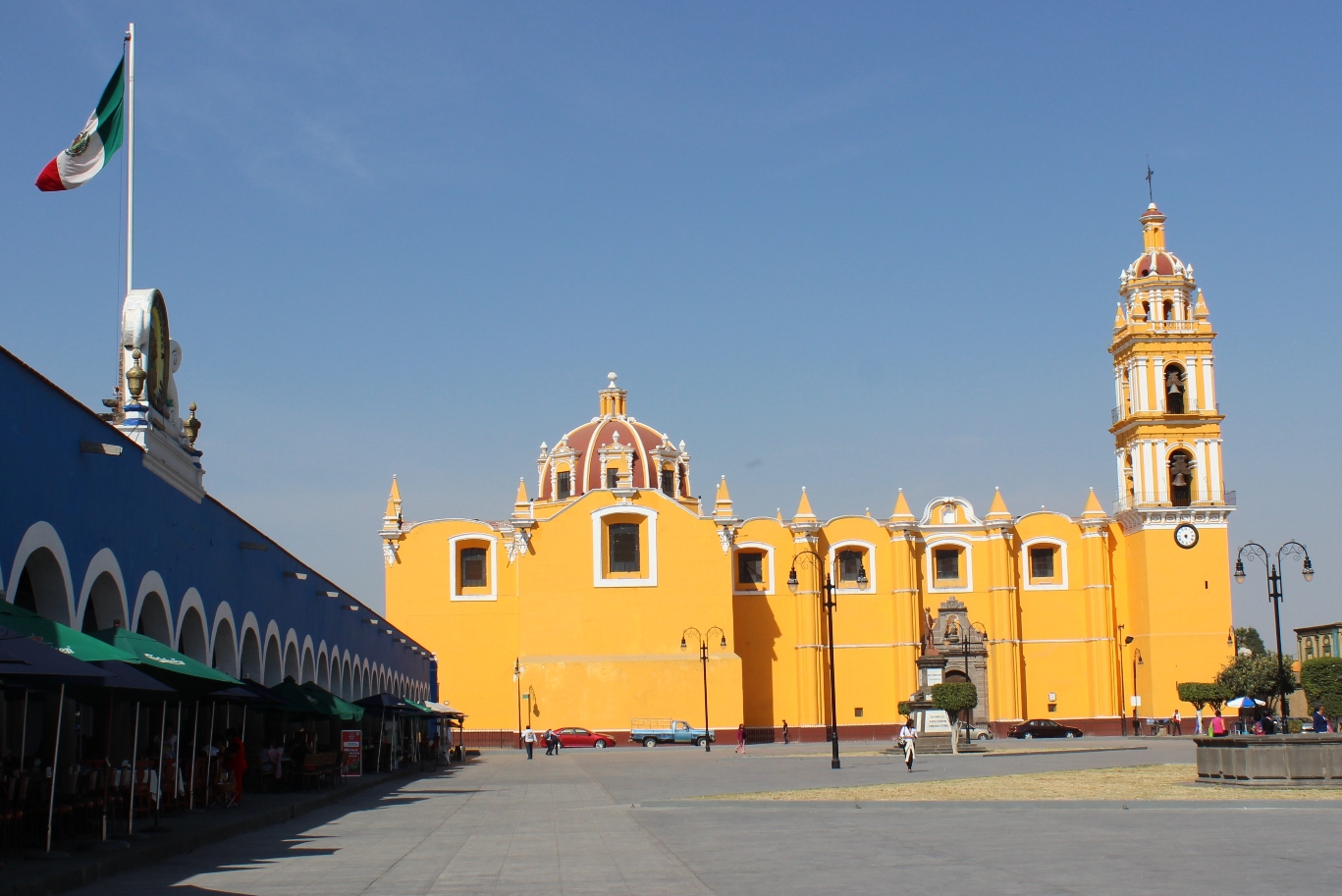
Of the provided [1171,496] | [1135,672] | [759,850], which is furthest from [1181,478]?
[759,850]

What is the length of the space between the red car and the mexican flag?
122 ft

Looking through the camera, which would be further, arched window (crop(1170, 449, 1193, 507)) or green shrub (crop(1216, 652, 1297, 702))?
arched window (crop(1170, 449, 1193, 507))

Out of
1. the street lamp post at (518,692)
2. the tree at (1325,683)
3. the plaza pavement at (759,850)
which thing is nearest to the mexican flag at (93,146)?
the plaza pavement at (759,850)

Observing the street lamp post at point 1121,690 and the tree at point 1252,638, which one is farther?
the tree at point 1252,638

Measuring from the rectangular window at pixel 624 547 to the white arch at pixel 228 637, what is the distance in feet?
108

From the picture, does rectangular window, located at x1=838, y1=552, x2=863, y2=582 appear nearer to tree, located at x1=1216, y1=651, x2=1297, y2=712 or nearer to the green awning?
tree, located at x1=1216, y1=651, x2=1297, y2=712

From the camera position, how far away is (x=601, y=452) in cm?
6284

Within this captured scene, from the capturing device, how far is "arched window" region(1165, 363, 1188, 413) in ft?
198

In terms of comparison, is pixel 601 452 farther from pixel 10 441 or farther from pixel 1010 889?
pixel 1010 889

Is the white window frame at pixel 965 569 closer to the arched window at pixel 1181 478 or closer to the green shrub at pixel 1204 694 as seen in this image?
the arched window at pixel 1181 478

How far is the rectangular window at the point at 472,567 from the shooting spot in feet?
194

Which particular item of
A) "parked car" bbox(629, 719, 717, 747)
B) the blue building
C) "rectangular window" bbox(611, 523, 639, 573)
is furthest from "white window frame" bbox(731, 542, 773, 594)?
the blue building

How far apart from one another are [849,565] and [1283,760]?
39882 mm

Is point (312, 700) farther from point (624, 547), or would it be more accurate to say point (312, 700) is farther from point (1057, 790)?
point (624, 547)
